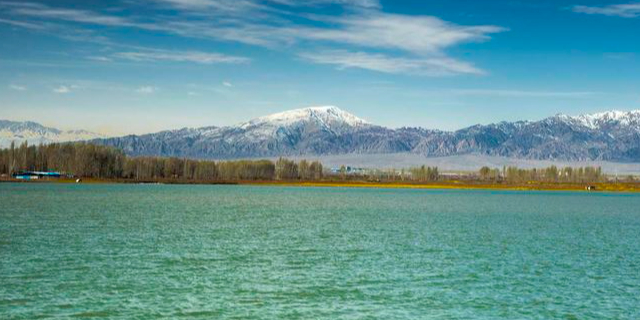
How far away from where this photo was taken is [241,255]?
41.6 metres

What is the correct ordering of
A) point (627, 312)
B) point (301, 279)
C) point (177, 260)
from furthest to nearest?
point (177, 260)
point (301, 279)
point (627, 312)

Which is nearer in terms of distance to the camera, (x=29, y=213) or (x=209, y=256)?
(x=209, y=256)

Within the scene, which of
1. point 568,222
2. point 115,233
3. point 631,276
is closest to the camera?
point 631,276

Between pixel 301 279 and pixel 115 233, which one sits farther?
pixel 115 233

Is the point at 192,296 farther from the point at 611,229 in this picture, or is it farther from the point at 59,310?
the point at 611,229

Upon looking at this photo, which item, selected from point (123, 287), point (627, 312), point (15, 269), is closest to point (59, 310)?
point (123, 287)

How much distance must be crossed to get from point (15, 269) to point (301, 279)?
13.8 metres

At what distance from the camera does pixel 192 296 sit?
28609 millimetres

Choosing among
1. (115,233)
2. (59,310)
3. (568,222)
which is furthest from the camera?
(568,222)

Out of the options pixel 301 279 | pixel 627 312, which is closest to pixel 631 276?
pixel 627 312

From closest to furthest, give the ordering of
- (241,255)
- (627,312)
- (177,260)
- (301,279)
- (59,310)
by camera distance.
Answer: (59,310) < (627,312) < (301,279) < (177,260) < (241,255)

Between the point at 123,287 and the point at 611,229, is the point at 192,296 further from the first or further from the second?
the point at 611,229

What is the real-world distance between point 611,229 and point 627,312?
45117 mm

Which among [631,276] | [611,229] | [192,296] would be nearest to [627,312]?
[631,276]
